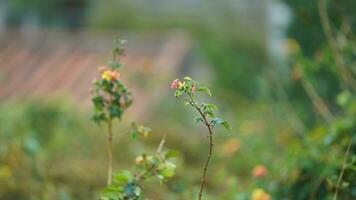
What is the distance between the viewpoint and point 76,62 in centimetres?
766

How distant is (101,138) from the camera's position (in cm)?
437

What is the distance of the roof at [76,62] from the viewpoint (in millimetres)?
6492

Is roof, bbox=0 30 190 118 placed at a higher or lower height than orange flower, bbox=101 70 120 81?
higher

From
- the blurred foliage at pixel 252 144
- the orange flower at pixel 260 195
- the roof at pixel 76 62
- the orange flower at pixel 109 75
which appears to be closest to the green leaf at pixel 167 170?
the orange flower at pixel 109 75

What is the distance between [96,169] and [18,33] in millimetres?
5414

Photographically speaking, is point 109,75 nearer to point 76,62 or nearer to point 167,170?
point 167,170

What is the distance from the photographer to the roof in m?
6.49

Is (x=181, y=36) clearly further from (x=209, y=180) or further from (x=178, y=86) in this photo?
(x=178, y=86)

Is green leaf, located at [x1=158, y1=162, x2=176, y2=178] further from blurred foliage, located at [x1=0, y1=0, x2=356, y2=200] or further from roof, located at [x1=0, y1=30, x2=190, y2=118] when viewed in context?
roof, located at [x1=0, y1=30, x2=190, y2=118]

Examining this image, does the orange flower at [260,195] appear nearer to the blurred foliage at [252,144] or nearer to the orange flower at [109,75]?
the blurred foliage at [252,144]

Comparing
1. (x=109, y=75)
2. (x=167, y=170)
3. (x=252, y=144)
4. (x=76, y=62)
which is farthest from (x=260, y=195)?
(x=76, y=62)

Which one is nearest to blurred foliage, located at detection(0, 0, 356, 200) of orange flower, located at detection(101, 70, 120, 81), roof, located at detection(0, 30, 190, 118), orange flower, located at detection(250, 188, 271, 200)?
orange flower, located at detection(250, 188, 271, 200)

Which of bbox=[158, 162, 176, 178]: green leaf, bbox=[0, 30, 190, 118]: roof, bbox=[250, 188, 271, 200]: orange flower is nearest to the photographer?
bbox=[158, 162, 176, 178]: green leaf

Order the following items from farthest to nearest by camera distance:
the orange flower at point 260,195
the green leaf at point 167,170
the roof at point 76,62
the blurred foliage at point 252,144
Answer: the roof at point 76,62 < the blurred foliage at point 252,144 < the orange flower at point 260,195 < the green leaf at point 167,170
